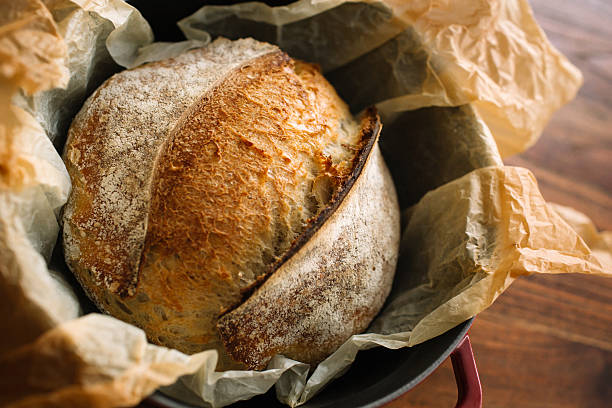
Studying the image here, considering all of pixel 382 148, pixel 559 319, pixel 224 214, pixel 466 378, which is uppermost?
pixel 224 214

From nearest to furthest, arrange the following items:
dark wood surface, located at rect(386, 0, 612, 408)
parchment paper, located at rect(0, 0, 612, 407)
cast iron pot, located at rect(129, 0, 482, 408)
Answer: parchment paper, located at rect(0, 0, 612, 407)
cast iron pot, located at rect(129, 0, 482, 408)
dark wood surface, located at rect(386, 0, 612, 408)

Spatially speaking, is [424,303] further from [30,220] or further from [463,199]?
[30,220]

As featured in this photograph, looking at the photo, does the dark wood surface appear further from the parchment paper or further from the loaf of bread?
the loaf of bread

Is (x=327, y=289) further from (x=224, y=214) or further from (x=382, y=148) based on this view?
(x=382, y=148)

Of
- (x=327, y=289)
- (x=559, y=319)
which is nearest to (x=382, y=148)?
(x=327, y=289)

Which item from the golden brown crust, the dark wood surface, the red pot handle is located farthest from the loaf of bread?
the dark wood surface
